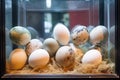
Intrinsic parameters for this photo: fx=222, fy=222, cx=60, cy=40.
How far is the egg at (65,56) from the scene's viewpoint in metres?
0.83

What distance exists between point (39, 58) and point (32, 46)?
0.31 ft

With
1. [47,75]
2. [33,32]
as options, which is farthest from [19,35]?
[47,75]

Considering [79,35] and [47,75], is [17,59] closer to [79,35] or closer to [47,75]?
[47,75]

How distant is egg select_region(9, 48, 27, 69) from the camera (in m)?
0.86

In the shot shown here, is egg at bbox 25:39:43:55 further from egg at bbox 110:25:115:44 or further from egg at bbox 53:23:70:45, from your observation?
Result: egg at bbox 110:25:115:44

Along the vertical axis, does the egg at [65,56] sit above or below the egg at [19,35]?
below

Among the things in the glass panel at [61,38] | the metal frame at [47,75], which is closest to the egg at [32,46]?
the glass panel at [61,38]

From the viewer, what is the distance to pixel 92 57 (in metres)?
0.86

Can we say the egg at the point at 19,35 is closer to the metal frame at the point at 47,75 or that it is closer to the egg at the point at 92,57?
the metal frame at the point at 47,75

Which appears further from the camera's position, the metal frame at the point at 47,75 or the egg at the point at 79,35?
the egg at the point at 79,35

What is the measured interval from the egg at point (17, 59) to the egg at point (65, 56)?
0.13 m

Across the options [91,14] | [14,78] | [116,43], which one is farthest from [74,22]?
[14,78]

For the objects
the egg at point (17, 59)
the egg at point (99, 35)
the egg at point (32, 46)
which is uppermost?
the egg at point (99, 35)

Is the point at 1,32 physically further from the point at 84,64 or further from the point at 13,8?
the point at 84,64
